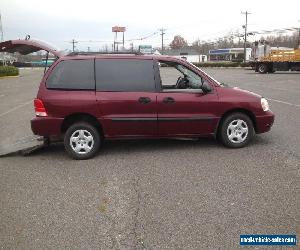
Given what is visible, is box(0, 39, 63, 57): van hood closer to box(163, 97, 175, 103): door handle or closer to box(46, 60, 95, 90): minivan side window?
box(46, 60, 95, 90): minivan side window

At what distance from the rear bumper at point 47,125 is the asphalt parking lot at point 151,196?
0.48 meters

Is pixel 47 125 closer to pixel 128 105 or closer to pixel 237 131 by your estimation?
pixel 128 105

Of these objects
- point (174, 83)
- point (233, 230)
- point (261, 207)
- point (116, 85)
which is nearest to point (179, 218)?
point (233, 230)

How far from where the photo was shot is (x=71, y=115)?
6.10m

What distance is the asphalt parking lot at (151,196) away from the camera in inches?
137

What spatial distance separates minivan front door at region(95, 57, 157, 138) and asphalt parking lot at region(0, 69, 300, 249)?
1.77 ft

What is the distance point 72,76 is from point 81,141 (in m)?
1.14

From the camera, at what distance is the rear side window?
611 centimetres

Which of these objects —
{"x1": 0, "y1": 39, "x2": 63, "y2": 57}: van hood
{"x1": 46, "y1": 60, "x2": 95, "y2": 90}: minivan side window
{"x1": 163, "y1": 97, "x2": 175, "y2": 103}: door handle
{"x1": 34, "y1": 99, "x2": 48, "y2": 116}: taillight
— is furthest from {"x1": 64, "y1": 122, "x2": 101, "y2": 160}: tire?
{"x1": 0, "y1": 39, "x2": 63, "y2": 57}: van hood

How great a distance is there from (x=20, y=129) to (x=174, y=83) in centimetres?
428

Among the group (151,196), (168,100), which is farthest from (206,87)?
(151,196)

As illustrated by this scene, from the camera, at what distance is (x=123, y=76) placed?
6.13 m

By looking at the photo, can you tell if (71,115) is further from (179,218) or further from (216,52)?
(216,52)

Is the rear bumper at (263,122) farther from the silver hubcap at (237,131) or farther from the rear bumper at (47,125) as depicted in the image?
the rear bumper at (47,125)
